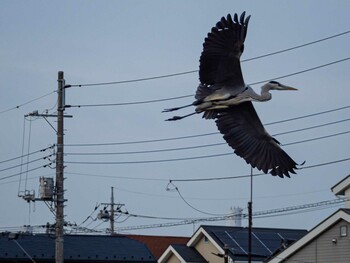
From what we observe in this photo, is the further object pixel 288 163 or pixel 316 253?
pixel 316 253

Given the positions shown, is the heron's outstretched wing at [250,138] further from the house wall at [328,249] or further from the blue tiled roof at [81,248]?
the blue tiled roof at [81,248]

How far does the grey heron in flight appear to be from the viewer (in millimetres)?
11977

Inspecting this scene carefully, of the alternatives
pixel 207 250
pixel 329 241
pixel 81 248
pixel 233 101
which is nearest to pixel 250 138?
pixel 233 101

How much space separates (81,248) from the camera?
1592 inches

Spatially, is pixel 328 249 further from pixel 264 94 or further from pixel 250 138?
pixel 264 94

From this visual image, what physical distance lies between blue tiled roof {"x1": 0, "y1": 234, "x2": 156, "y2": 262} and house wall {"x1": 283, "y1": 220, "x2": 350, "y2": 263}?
896cm

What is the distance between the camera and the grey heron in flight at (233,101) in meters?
12.0

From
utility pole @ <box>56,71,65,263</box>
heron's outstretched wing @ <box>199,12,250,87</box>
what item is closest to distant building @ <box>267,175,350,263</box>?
utility pole @ <box>56,71,65,263</box>

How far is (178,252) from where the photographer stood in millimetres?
44531

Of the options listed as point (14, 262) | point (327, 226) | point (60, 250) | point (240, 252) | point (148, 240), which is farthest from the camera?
point (148, 240)

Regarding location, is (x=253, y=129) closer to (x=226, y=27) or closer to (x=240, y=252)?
(x=226, y=27)

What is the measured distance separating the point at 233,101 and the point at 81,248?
2941 cm

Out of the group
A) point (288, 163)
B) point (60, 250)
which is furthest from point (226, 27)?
point (60, 250)

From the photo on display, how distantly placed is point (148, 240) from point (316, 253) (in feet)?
73.8
